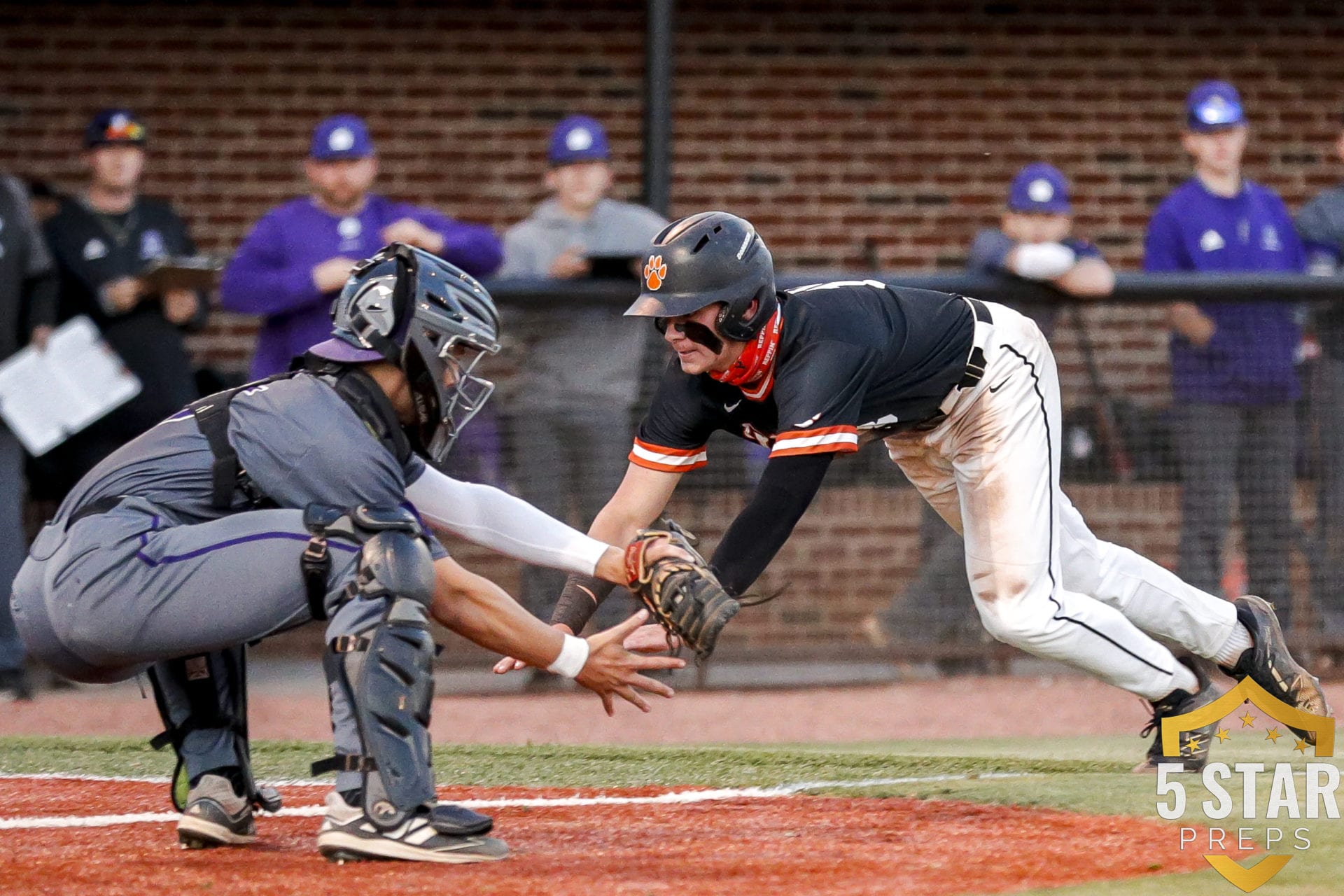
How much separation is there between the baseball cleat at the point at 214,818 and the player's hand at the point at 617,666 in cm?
86

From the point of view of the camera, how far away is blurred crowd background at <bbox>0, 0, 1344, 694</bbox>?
8070 mm

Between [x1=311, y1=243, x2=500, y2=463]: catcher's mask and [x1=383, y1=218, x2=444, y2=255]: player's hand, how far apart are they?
11.5ft

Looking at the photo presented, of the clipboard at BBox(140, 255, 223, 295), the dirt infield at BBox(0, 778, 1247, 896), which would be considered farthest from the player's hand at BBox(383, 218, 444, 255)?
the dirt infield at BBox(0, 778, 1247, 896)

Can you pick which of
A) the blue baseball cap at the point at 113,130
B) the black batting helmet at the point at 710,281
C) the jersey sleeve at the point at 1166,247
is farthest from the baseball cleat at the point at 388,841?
the jersey sleeve at the point at 1166,247

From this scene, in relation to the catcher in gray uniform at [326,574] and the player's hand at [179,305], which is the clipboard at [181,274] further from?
the catcher in gray uniform at [326,574]

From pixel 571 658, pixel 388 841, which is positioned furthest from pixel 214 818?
pixel 571 658

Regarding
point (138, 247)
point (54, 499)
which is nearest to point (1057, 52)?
point (138, 247)

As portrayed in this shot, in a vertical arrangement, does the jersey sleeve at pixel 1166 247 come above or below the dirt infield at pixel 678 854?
above

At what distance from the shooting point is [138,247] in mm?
8188

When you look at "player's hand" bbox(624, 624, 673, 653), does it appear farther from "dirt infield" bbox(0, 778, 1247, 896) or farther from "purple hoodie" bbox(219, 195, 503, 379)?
"purple hoodie" bbox(219, 195, 503, 379)

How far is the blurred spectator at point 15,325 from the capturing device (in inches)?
307

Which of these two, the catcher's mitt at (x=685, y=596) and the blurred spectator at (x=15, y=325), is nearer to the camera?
the catcher's mitt at (x=685, y=596)

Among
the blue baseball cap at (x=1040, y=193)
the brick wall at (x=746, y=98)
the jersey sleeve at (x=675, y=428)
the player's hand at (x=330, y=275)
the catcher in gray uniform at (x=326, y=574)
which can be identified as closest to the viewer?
the catcher in gray uniform at (x=326, y=574)

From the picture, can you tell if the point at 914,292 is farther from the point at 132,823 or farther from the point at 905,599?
the point at 905,599
